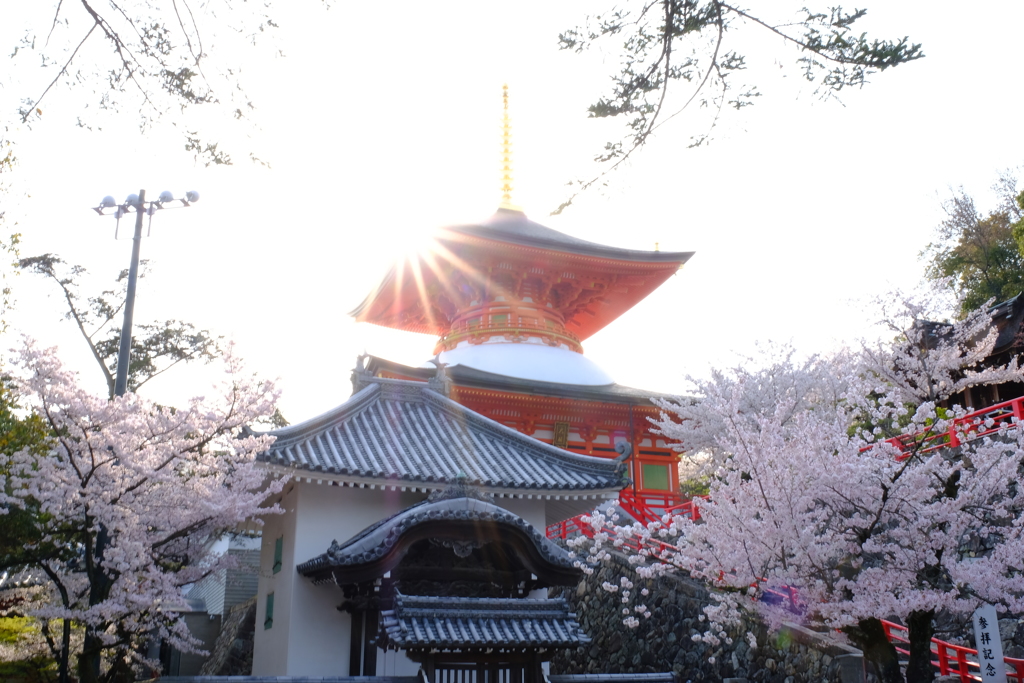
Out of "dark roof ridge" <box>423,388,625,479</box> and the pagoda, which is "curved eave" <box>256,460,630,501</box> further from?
→ "dark roof ridge" <box>423,388,625,479</box>

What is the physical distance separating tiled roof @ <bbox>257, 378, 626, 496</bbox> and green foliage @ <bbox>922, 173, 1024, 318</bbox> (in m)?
23.0

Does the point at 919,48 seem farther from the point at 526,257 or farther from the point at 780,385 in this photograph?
the point at 526,257

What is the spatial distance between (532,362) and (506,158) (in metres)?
10.1

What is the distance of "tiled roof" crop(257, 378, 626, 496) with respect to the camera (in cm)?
1123

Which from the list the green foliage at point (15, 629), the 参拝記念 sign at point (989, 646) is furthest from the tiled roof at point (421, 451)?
the green foliage at point (15, 629)

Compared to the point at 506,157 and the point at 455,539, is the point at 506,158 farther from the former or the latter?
the point at 455,539

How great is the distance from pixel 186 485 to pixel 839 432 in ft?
25.6

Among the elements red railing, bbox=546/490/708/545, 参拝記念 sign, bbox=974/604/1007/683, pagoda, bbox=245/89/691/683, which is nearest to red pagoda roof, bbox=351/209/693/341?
pagoda, bbox=245/89/691/683

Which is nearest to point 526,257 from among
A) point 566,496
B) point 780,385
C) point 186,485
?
point 780,385

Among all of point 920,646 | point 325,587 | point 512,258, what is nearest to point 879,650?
point 920,646

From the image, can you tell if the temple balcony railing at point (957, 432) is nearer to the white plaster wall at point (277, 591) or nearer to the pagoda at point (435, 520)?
the pagoda at point (435, 520)

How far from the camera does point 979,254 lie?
32250 millimetres

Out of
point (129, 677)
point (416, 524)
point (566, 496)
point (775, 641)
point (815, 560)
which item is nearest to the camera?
point (815, 560)

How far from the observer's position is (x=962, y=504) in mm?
7887
